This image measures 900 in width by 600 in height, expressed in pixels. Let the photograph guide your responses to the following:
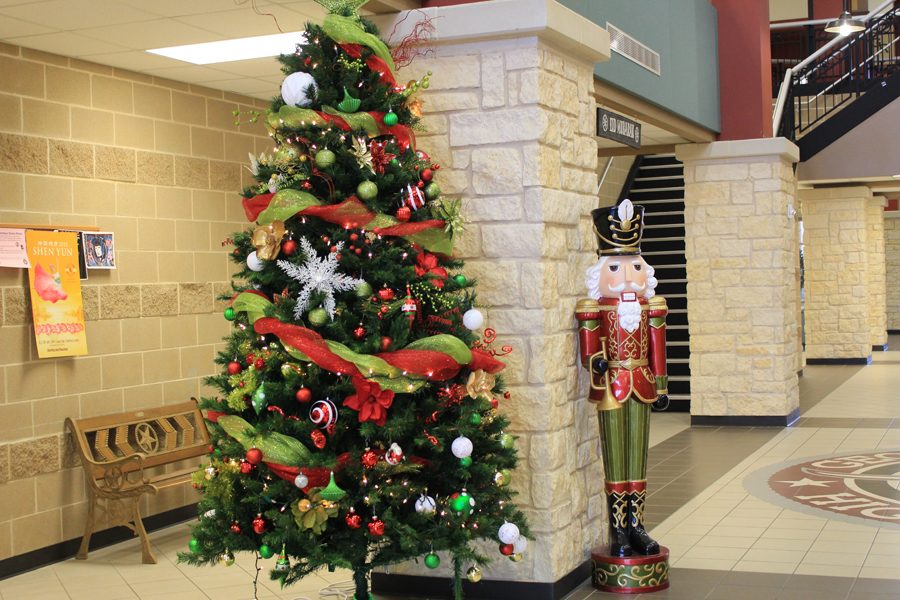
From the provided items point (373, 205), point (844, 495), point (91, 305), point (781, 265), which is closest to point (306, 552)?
point (373, 205)

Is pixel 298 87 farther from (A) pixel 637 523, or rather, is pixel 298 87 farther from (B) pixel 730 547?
(B) pixel 730 547

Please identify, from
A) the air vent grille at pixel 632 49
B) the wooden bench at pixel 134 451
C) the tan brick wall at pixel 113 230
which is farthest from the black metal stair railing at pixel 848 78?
the wooden bench at pixel 134 451

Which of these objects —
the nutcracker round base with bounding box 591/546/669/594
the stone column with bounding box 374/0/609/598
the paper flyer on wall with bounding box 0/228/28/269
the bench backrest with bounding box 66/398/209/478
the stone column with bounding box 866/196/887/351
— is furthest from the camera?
the stone column with bounding box 866/196/887/351

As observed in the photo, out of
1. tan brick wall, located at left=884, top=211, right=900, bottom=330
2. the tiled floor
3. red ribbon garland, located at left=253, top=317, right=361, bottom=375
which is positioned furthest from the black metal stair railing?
tan brick wall, located at left=884, top=211, right=900, bottom=330

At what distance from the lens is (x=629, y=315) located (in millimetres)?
4785

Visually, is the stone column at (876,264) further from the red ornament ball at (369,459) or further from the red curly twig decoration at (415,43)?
the red ornament ball at (369,459)

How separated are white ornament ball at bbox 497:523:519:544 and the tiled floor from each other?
920mm

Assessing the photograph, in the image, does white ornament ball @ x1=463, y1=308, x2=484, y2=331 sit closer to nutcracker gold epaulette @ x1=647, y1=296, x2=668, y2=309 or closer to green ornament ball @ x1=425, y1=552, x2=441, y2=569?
green ornament ball @ x1=425, y1=552, x2=441, y2=569

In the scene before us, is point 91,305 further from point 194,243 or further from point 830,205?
point 830,205

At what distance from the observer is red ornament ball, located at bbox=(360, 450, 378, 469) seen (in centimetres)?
367

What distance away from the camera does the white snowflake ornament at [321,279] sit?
3771 mm

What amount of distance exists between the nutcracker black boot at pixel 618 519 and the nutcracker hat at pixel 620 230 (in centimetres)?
102

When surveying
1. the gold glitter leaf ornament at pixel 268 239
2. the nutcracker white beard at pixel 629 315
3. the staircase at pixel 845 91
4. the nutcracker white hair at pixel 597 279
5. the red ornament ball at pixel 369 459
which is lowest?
the red ornament ball at pixel 369 459

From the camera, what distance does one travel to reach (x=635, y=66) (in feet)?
23.0
